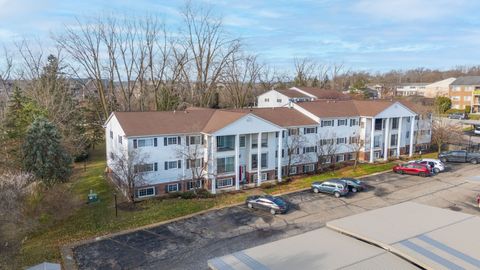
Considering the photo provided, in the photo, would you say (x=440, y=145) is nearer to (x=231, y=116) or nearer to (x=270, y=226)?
(x=231, y=116)

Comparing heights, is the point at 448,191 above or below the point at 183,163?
below

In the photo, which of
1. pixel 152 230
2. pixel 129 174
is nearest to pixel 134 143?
pixel 129 174

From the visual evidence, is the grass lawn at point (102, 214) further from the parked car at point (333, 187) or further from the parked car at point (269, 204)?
the parked car at point (269, 204)

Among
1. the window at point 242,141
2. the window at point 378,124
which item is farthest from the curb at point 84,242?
the window at point 378,124

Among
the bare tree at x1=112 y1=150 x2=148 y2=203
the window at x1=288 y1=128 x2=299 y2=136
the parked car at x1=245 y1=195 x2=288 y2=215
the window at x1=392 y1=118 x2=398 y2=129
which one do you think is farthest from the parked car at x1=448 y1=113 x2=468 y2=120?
the bare tree at x1=112 y1=150 x2=148 y2=203

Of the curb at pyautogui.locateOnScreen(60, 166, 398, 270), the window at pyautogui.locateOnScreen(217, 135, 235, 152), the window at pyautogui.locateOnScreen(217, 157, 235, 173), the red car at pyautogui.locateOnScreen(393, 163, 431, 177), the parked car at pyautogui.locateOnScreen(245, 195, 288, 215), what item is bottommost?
the curb at pyautogui.locateOnScreen(60, 166, 398, 270)

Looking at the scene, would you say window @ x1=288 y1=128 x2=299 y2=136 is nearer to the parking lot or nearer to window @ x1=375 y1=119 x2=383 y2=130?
the parking lot
